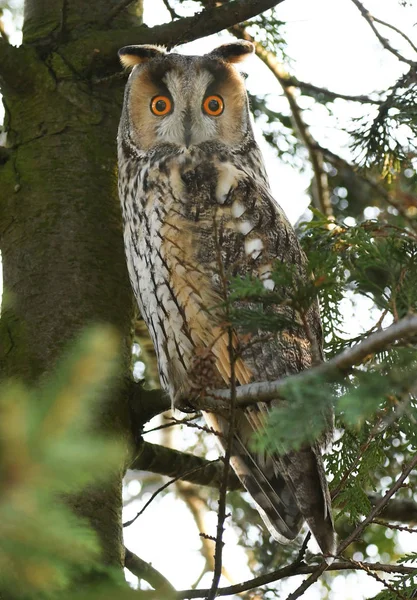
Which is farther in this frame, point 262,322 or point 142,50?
point 142,50

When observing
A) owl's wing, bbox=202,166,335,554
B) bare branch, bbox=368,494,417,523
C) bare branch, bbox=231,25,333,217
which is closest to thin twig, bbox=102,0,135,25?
bare branch, bbox=231,25,333,217

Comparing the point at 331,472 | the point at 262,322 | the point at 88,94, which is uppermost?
the point at 88,94

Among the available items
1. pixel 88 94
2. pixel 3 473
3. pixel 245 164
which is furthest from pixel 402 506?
pixel 3 473

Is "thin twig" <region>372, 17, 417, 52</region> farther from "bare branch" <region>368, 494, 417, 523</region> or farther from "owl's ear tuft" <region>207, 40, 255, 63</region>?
"bare branch" <region>368, 494, 417, 523</region>

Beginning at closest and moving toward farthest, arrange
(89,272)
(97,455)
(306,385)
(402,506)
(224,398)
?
(97,455) → (306,385) → (224,398) → (89,272) → (402,506)

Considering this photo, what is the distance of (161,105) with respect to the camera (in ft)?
9.54

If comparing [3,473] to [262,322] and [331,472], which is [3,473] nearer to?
[262,322]

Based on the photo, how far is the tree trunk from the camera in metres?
2.28

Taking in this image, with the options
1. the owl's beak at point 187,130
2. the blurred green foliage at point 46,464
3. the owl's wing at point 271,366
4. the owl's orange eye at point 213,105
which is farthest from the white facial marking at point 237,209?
the blurred green foliage at point 46,464

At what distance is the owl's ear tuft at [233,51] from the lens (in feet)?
9.80

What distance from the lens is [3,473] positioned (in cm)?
78

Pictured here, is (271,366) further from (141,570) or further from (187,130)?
(187,130)

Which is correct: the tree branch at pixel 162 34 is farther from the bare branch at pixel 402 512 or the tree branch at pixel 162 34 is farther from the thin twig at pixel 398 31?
the bare branch at pixel 402 512

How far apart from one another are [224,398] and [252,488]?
844 millimetres
